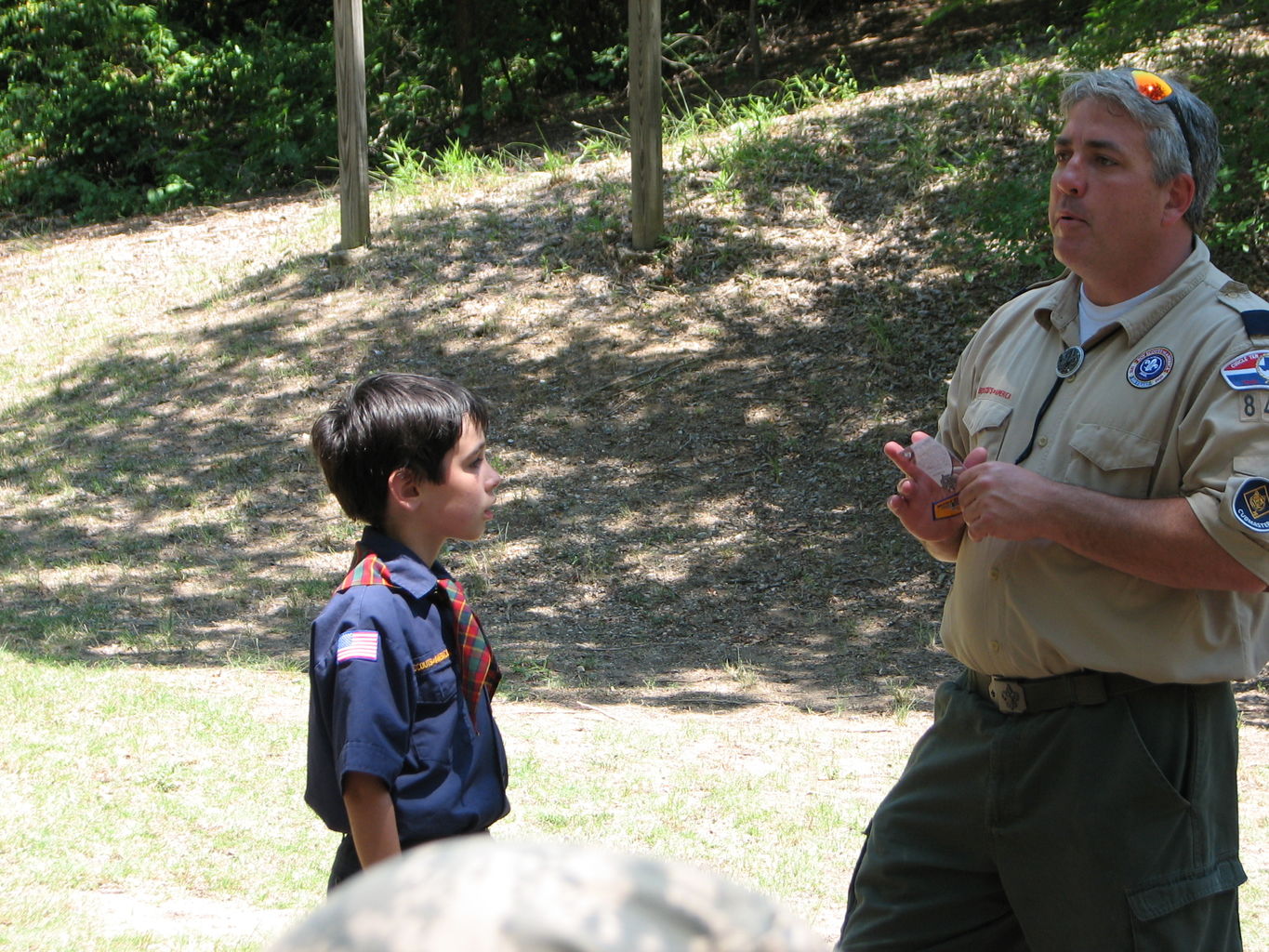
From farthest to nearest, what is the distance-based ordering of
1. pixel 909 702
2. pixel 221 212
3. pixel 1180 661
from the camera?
1. pixel 221 212
2. pixel 909 702
3. pixel 1180 661

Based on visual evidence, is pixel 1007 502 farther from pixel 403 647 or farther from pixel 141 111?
pixel 141 111

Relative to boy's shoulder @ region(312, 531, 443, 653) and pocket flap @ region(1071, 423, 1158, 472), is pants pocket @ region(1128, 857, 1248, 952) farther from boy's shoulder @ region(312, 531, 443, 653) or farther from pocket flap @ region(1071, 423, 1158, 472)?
boy's shoulder @ region(312, 531, 443, 653)

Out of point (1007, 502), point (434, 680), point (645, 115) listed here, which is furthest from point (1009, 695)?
point (645, 115)

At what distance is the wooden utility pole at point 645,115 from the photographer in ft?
32.7

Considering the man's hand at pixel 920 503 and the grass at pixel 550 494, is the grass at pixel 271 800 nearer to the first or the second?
the grass at pixel 550 494

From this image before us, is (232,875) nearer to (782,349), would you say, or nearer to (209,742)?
(209,742)

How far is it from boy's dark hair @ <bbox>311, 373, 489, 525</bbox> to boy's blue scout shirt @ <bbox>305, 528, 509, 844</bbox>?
110mm

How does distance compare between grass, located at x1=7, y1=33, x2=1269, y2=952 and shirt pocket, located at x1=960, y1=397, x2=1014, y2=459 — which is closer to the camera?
shirt pocket, located at x1=960, y1=397, x2=1014, y2=459

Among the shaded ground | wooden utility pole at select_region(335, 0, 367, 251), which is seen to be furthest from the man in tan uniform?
wooden utility pole at select_region(335, 0, 367, 251)

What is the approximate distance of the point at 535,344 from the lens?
1021 centimetres

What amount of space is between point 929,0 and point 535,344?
8.90 m

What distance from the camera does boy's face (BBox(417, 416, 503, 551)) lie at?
93.2 inches

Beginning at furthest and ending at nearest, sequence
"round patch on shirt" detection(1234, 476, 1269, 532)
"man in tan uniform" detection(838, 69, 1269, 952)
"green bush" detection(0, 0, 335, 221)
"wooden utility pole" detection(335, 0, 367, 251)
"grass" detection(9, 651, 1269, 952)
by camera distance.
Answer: "green bush" detection(0, 0, 335, 221) < "wooden utility pole" detection(335, 0, 367, 251) < "grass" detection(9, 651, 1269, 952) < "man in tan uniform" detection(838, 69, 1269, 952) < "round patch on shirt" detection(1234, 476, 1269, 532)

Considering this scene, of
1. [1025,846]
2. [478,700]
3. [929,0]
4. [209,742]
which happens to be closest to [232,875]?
[209,742]
